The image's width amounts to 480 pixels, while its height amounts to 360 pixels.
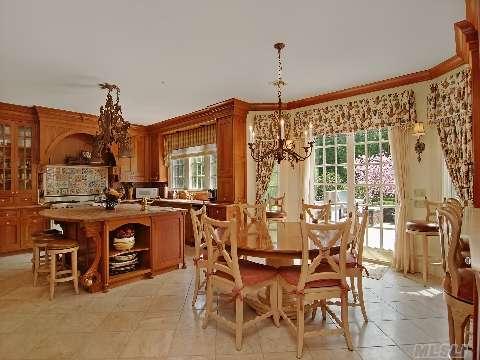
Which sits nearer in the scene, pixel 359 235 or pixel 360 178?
pixel 359 235

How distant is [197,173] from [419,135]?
4.55m

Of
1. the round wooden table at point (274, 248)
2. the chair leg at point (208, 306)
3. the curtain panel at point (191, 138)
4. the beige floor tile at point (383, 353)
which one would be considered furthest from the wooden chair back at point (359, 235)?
the curtain panel at point (191, 138)

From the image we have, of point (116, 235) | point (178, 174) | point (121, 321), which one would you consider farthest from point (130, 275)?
point (178, 174)

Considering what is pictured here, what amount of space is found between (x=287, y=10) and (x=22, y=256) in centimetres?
570

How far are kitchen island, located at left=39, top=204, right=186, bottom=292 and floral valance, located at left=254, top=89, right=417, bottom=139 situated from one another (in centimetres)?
211

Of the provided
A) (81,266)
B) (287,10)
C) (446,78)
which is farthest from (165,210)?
(446,78)

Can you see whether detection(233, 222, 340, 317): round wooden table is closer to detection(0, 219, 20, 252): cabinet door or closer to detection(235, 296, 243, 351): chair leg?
detection(235, 296, 243, 351): chair leg

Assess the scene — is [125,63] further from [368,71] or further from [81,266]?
[368,71]

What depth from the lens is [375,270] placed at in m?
4.39

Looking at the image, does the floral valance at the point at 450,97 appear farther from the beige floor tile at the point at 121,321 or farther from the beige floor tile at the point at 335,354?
the beige floor tile at the point at 121,321

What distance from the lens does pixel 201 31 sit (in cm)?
298

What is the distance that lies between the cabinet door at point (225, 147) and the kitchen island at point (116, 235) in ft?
5.00

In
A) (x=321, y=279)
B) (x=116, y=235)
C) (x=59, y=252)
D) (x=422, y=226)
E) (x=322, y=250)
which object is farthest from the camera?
(x=116, y=235)

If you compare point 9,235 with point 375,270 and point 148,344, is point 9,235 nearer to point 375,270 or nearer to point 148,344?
point 148,344
